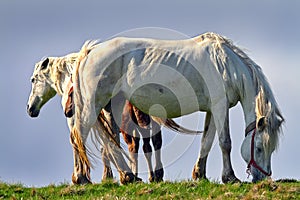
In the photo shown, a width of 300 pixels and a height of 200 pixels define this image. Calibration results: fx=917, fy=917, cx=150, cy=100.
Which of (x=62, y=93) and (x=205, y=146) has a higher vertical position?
(x=62, y=93)

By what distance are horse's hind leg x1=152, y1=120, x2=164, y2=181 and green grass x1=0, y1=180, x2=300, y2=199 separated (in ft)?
4.84

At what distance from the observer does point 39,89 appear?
17.8 m

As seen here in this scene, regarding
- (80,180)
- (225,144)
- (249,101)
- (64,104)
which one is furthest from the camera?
(64,104)

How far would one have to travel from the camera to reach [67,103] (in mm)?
15680

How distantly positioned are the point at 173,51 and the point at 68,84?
193 cm

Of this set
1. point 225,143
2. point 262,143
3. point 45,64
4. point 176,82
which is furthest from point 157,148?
point 45,64

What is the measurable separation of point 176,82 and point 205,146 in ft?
3.99

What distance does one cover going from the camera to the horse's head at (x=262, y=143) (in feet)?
47.8

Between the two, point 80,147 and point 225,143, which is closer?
point 225,143

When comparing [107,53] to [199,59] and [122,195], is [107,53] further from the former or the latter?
[122,195]

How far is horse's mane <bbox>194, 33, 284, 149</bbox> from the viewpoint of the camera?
14.6 metres

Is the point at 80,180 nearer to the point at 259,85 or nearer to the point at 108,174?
the point at 108,174

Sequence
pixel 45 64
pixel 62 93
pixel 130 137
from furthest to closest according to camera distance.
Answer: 1. pixel 45 64
2. pixel 62 93
3. pixel 130 137

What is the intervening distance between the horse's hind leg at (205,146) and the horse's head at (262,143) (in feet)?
3.06
